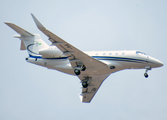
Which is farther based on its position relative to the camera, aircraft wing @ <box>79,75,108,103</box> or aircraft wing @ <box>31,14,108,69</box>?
aircraft wing @ <box>79,75,108,103</box>

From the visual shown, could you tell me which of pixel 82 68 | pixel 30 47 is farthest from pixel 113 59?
pixel 30 47

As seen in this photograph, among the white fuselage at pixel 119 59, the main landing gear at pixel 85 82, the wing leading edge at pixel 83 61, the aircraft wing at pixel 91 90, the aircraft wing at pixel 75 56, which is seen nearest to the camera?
the wing leading edge at pixel 83 61

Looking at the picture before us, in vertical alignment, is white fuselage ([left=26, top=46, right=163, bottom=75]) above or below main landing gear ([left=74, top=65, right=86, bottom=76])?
above

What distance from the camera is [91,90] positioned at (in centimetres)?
3381

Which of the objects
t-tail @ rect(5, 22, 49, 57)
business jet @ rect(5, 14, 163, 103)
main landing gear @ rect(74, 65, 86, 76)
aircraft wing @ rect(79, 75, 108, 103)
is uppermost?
t-tail @ rect(5, 22, 49, 57)

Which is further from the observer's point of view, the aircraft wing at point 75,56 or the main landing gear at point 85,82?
the main landing gear at point 85,82

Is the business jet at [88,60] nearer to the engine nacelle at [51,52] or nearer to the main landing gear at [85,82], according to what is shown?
the engine nacelle at [51,52]

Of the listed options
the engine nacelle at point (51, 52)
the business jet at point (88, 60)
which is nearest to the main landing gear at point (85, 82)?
the business jet at point (88, 60)

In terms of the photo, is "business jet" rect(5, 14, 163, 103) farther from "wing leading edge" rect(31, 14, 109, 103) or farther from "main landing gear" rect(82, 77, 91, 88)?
"main landing gear" rect(82, 77, 91, 88)

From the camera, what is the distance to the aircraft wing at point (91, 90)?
106ft

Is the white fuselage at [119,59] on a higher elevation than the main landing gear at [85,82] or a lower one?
higher

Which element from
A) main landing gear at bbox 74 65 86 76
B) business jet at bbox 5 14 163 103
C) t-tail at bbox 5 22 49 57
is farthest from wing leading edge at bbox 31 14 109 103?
t-tail at bbox 5 22 49 57

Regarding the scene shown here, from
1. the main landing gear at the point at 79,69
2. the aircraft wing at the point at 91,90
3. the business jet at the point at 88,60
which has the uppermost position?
the business jet at the point at 88,60

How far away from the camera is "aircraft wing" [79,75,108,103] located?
32.2 m
